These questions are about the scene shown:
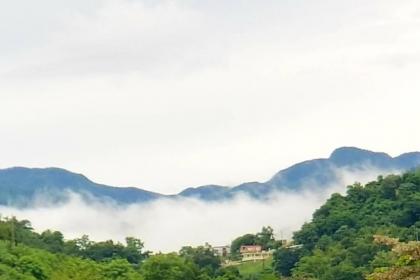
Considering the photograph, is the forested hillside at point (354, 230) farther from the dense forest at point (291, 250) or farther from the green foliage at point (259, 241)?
the green foliage at point (259, 241)

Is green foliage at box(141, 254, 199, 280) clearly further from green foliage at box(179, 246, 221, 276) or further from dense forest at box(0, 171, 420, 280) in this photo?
green foliage at box(179, 246, 221, 276)

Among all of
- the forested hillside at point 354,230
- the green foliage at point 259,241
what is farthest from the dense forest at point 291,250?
the green foliage at point 259,241

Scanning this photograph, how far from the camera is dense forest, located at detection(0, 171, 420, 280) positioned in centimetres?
5419

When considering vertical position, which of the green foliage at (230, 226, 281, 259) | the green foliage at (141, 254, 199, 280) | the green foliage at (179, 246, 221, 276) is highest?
the green foliage at (230, 226, 281, 259)

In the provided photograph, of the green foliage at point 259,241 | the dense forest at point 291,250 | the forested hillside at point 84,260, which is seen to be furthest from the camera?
the green foliage at point 259,241

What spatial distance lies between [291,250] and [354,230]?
19.3 ft

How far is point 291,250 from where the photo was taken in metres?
80.2

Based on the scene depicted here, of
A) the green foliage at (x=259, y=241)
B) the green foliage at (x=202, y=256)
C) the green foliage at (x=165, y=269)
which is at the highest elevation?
the green foliage at (x=259, y=241)

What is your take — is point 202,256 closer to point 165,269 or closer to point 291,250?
point 291,250

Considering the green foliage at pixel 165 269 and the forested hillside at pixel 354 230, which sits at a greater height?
the forested hillside at pixel 354 230

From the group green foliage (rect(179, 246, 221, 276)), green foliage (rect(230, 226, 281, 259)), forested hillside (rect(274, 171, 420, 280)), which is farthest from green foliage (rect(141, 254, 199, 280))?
green foliage (rect(230, 226, 281, 259))

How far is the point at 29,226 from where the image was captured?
81625 millimetres

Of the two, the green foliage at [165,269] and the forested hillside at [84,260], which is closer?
the forested hillside at [84,260]

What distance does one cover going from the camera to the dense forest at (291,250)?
54.2 metres
